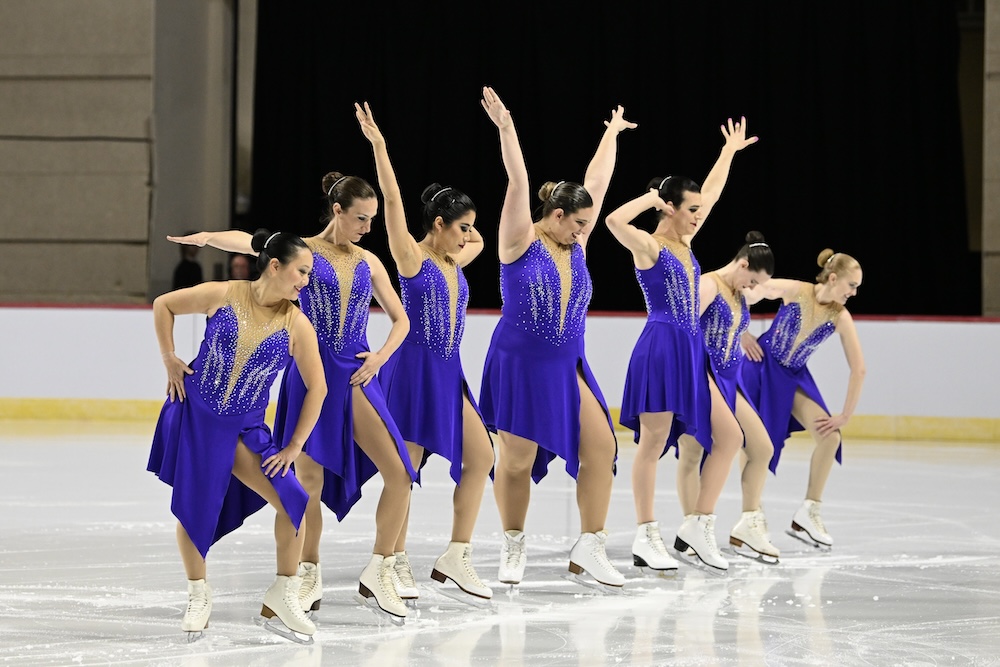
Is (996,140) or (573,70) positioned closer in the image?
(996,140)

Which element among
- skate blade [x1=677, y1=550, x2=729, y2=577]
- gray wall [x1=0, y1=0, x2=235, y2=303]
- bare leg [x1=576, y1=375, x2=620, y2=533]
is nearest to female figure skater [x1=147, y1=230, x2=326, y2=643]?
bare leg [x1=576, y1=375, x2=620, y2=533]

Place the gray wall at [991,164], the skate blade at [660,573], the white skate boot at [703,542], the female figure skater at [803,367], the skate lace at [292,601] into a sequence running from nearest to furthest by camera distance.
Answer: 1. the skate lace at [292,601]
2. the skate blade at [660,573]
3. the white skate boot at [703,542]
4. the female figure skater at [803,367]
5. the gray wall at [991,164]

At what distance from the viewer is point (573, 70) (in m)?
12.7

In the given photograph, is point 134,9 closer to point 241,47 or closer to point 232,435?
point 241,47

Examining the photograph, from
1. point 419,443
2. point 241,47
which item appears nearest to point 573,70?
point 241,47

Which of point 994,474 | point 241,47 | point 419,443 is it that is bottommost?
point 994,474

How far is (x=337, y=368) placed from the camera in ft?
12.2

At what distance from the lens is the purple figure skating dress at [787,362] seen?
17.1ft

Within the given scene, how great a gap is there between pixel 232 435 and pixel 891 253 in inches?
397

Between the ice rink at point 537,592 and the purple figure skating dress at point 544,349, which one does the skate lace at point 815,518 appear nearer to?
the ice rink at point 537,592

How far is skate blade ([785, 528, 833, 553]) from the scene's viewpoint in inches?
198

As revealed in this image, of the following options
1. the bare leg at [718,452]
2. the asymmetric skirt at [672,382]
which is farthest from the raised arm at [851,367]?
the asymmetric skirt at [672,382]

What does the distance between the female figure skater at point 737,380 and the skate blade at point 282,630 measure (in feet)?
5.93

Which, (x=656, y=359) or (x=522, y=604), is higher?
(x=656, y=359)
